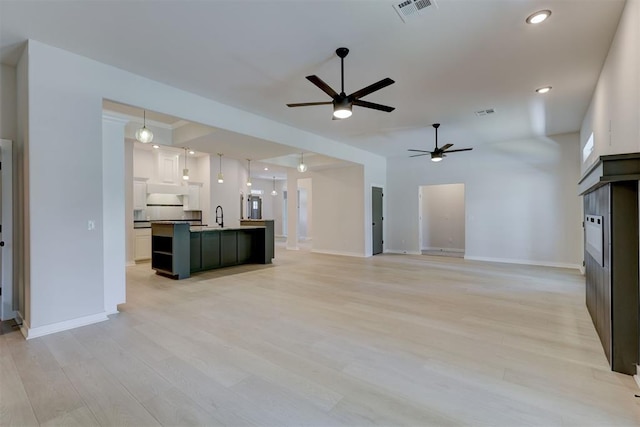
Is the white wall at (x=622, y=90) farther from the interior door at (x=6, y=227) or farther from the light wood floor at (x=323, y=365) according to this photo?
the interior door at (x=6, y=227)

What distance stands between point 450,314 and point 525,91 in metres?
3.38

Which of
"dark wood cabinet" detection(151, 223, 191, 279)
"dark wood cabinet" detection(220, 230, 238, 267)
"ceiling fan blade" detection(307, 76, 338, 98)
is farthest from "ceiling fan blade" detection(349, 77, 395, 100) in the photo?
"dark wood cabinet" detection(220, 230, 238, 267)

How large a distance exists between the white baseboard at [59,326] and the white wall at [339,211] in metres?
6.37

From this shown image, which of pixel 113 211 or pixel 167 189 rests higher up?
pixel 167 189

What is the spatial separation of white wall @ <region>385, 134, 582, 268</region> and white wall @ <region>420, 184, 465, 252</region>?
1.61m

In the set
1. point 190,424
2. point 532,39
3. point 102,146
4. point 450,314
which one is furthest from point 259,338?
point 532,39

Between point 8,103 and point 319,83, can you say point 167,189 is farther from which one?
point 319,83

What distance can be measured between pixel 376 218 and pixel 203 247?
5.03 m

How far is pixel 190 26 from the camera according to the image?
9.36 feet

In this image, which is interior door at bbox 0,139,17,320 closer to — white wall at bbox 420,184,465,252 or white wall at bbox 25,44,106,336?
white wall at bbox 25,44,106,336

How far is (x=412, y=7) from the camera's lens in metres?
2.57

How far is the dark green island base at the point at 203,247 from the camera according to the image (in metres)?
5.61

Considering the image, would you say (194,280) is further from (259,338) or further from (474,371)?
(474,371)

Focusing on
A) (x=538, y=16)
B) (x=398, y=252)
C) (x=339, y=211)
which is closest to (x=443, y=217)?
(x=398, y=252)
